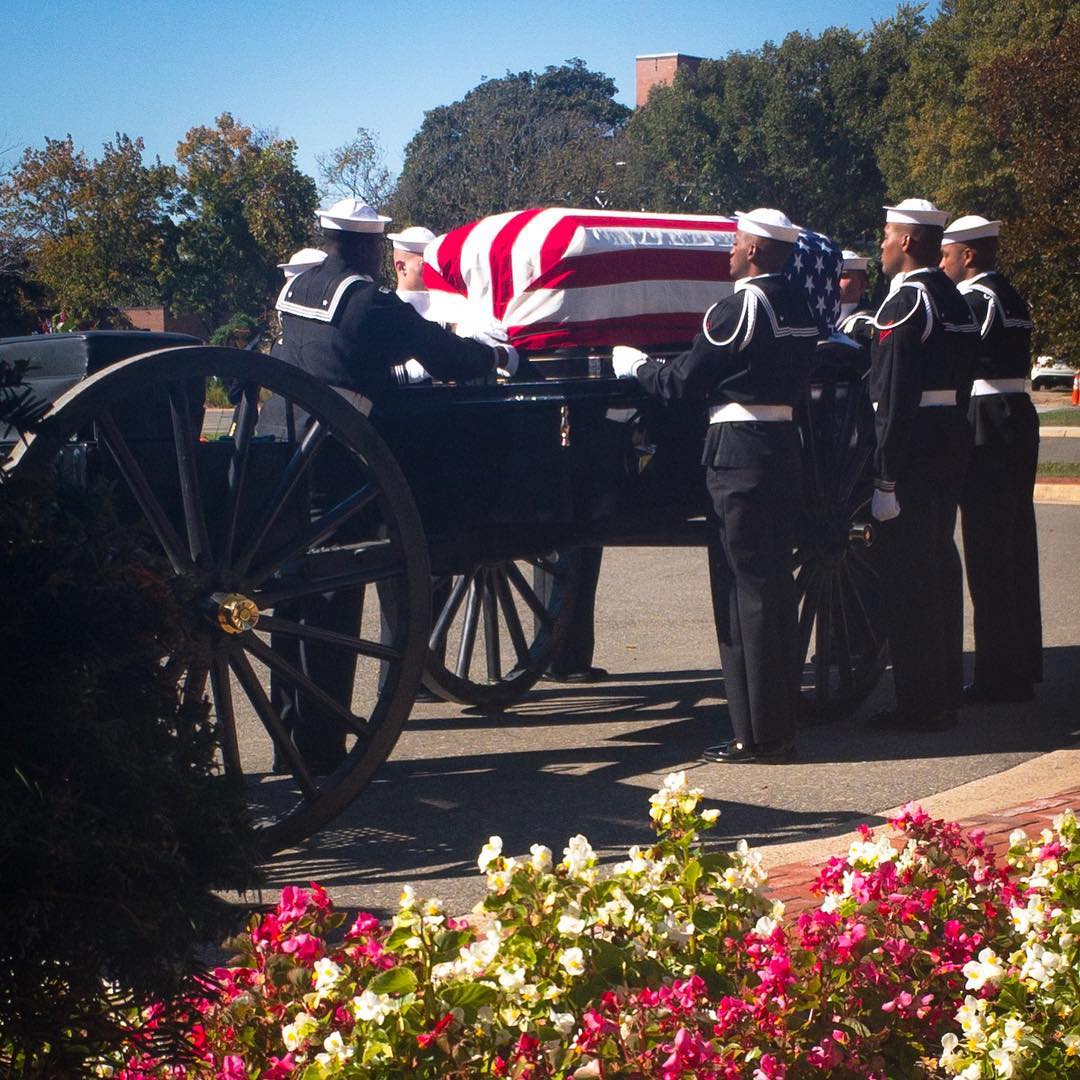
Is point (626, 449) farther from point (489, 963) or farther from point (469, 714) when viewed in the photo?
point (489, 963)

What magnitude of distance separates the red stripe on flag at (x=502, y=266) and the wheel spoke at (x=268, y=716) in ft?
7.99

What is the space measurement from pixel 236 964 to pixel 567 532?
136 inches

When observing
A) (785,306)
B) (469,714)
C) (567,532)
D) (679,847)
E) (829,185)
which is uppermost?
(829,185)

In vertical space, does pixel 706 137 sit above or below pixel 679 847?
above

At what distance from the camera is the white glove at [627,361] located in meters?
6.21

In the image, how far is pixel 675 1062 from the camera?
240 cm

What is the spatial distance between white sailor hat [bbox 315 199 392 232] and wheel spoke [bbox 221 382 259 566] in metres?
1.12

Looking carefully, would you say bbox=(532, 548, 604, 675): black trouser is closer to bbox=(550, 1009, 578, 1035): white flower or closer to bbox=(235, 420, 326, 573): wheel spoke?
bbox=(235, 420, 326, 573): wheel spoke

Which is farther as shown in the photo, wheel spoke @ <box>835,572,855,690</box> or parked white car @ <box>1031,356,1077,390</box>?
parked white car @ <box>1031,356,1077,390</box>

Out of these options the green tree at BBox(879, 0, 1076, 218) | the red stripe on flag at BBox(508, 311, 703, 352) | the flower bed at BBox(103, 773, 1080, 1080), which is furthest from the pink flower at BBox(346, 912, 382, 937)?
the green tree at BBox(879, 0, 1076, 218)

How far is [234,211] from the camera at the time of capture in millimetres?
42531

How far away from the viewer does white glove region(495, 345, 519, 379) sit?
20.3ft

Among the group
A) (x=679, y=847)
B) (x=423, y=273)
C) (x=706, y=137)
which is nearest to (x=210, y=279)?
(x=706, y=137)

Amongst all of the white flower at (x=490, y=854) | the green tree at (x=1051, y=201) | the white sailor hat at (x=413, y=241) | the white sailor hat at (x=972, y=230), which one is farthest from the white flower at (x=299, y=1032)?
the green tree at (x=1051, y=201)
